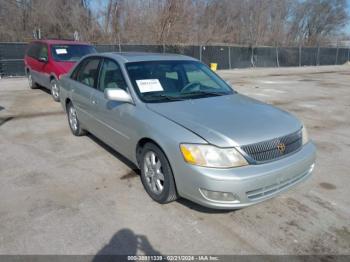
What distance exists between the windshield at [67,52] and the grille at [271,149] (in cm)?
720

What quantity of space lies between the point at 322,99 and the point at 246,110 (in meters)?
7.86

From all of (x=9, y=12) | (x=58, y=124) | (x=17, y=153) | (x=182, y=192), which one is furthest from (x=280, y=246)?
(x=9, y=12)

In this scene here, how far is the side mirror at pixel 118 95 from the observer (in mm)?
3436

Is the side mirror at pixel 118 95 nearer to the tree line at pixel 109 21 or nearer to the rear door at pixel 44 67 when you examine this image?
the rear door at pixel 44 67

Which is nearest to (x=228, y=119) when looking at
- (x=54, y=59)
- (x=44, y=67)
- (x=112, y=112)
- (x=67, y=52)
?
(x=112, y=112)

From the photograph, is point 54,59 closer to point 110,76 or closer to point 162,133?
point 110,76

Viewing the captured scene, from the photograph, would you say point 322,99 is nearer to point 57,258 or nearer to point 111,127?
point 111,127

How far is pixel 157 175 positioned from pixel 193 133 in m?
0.68

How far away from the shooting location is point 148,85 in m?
3.65

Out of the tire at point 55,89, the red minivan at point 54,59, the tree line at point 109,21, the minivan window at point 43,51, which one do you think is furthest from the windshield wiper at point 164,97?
A: the tree line at point 109,21

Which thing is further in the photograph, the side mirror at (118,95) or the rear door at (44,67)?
the rear door at (44,67)

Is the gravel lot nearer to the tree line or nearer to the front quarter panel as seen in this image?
the front quarter panel

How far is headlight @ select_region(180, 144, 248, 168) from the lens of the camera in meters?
2.67

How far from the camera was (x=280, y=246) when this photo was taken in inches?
104
